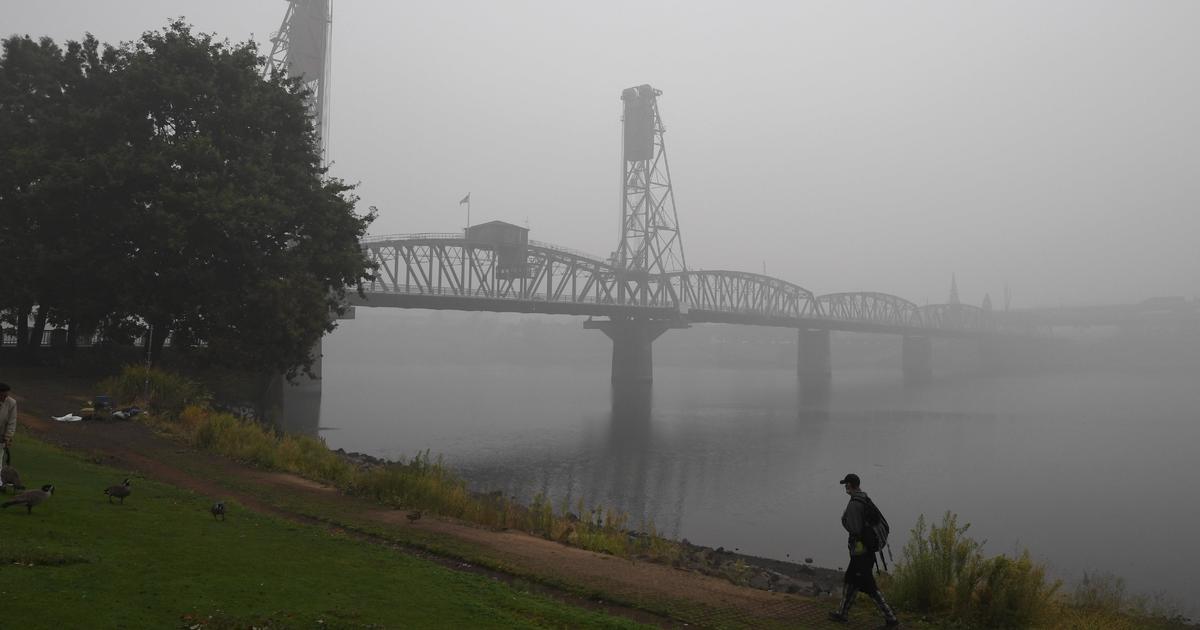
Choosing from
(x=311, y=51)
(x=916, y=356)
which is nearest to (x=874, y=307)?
(x=916, y=356)

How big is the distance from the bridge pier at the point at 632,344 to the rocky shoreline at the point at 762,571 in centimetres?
8402

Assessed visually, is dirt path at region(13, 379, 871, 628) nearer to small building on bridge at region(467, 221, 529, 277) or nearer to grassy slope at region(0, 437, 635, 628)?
grassy slope at region(0, 437, 635, 628)

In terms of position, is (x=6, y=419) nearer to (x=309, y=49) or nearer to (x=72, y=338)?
(x=72, y=338)

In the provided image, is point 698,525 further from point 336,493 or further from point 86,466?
point 86,466

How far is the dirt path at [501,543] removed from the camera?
11461mm

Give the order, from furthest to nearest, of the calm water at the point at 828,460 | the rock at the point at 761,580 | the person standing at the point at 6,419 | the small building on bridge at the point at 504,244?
the small building on bridge at the point at 504,244
the calm water at the point at 828,460
the rock at the point at 761,580
the person standing at the point at 6,419

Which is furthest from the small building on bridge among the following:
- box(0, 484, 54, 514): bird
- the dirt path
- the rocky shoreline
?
box(0, 484, 54, 514): bird

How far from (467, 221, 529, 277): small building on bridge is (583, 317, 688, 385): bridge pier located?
17.1 meters

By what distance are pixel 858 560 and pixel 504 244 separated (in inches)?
3370

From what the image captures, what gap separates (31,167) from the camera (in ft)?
101

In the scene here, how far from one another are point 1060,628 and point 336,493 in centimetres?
1498

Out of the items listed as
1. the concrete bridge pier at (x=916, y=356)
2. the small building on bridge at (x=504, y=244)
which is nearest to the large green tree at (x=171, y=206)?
the small building on bridge at (x=504, y=244)

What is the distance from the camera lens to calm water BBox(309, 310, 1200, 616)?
88.3 ft

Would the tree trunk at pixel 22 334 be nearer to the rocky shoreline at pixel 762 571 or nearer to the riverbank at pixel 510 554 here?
the riverbank at pixel 510 554
